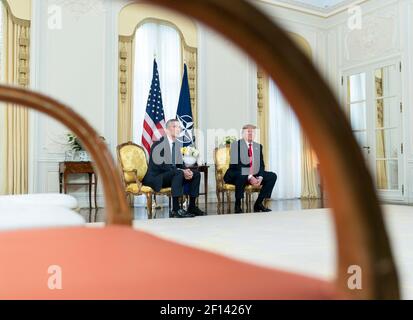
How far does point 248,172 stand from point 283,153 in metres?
2.19

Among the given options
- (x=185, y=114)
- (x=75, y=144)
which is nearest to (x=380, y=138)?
(x=185, y=114)

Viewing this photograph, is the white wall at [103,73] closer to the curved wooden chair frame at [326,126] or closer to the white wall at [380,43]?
the white wall at [380,43]

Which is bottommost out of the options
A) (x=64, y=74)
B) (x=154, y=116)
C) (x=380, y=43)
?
Result: (x=154, y=116)

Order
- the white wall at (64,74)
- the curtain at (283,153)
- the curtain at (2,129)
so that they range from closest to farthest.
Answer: the curtain at (2,129) → the white wall at (64,74) → the curtain at (283,153)

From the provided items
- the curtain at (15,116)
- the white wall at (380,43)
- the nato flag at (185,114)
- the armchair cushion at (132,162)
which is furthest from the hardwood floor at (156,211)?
the white wall at (380,43)

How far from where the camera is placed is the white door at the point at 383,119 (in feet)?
19.7

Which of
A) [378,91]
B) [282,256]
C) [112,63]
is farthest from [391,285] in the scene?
[378,91]

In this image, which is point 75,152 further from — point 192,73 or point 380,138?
point 380,138

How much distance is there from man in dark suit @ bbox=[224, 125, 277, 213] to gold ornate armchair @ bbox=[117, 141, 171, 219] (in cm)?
92

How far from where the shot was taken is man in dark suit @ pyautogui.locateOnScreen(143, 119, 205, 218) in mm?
4043

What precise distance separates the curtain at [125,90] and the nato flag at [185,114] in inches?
31.2

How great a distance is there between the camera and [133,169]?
4.23 m
